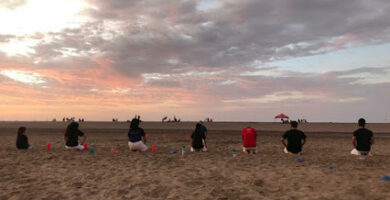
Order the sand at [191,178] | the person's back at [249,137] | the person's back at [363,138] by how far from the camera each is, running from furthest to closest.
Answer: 1. the person's back at [249,137]
2. the person's back at [363,138]
3. the sand at [191,178]

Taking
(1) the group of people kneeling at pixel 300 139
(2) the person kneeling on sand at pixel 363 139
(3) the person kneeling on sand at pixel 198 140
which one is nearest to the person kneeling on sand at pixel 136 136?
(3) the person kneeling on sand at pixel 198 140

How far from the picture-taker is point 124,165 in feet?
36.6

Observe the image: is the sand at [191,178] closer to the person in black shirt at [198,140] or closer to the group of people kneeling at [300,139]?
the group of people kneeling at [300,139]

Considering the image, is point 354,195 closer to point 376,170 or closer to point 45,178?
point 376,170

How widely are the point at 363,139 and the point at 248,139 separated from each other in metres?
4.91

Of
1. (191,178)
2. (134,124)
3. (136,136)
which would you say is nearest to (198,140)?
(136,136)

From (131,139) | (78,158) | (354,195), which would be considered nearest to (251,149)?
(131,139)

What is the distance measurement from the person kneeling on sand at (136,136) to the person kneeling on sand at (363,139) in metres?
9.70

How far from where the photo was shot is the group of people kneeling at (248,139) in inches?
484

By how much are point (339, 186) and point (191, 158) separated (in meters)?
6.45

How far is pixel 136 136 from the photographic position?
563 inches

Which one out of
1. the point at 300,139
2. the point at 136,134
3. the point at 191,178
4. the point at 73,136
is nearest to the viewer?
the point at 191,178

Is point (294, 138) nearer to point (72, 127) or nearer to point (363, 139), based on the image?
point (363, 139)

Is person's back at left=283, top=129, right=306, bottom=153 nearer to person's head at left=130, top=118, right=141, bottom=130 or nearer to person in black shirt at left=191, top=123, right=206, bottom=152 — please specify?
person in black shirt at left=191, top=123, right=206, bottom=152
